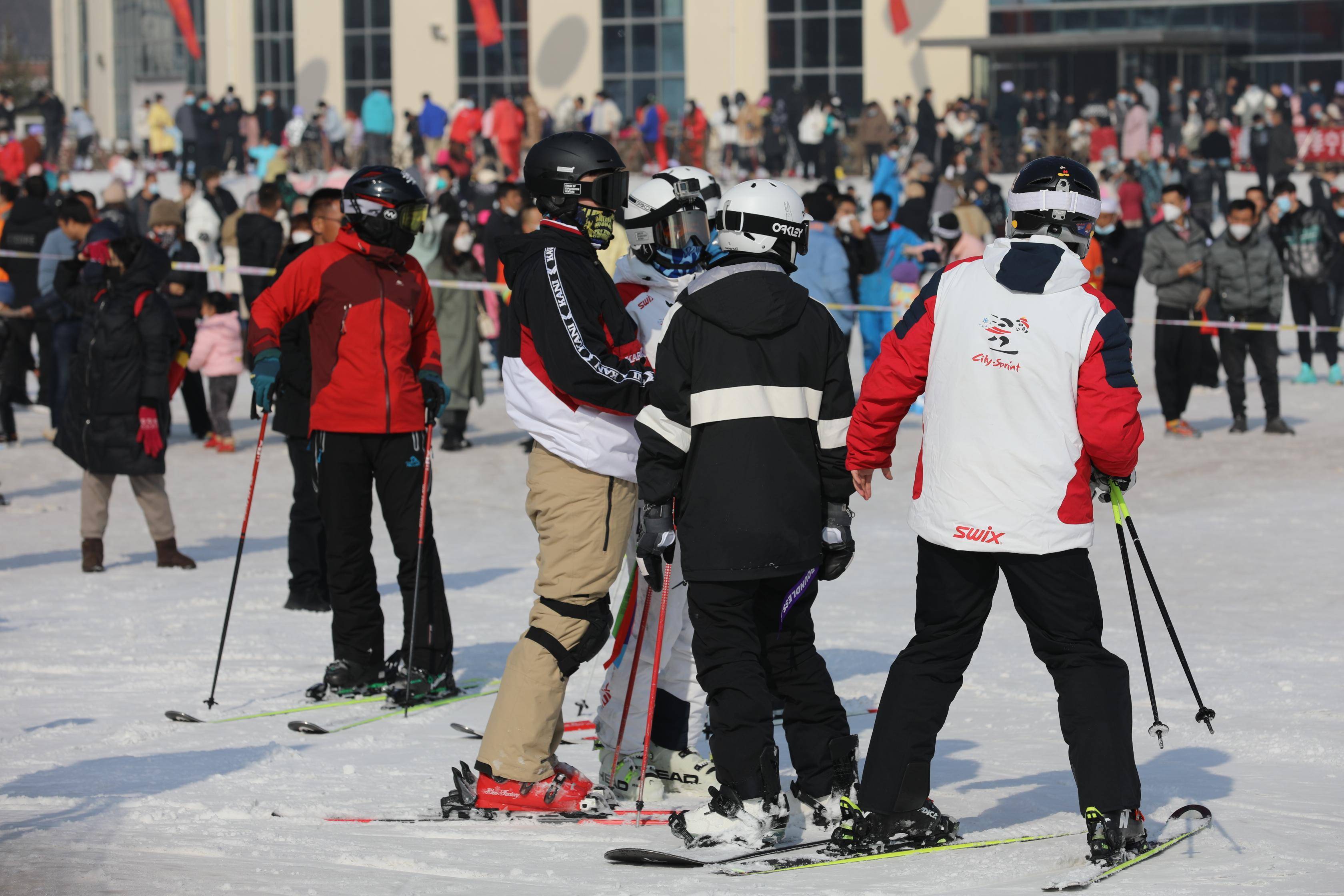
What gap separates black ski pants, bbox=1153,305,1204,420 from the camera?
44.3ft

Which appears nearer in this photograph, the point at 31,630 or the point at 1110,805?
the point at 1110,805

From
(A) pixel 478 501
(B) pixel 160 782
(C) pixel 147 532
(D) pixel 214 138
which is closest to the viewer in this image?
(B) pixel 160 782

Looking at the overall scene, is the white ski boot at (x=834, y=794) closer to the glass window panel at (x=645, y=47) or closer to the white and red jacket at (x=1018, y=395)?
the white and red jacket at (x=1018, y=395)

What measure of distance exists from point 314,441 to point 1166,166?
78.0 ft

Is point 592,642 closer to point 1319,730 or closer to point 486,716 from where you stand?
point 486,716

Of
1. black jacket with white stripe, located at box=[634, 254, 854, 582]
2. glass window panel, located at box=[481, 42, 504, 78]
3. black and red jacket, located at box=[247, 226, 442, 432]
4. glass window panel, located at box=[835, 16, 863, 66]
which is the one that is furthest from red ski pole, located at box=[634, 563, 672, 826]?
glass window panel, located at box=[481, 42, 504, 78]

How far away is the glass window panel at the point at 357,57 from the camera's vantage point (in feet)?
154

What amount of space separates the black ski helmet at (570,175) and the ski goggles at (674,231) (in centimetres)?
14

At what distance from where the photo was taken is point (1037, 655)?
4.30 m

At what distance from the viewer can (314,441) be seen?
634 centimetres

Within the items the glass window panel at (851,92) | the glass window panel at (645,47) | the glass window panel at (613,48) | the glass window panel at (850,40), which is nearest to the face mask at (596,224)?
the glass window panel at (851,92)

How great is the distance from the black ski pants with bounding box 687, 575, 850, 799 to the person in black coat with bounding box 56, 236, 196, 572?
507cm

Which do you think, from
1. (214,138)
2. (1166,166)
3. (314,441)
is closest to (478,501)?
(314,441)

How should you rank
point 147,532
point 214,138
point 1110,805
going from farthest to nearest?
point 214,138 < point 147,532 < point 1110,805
